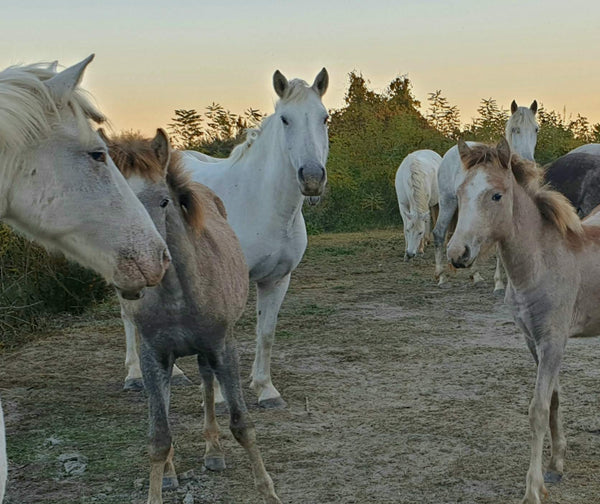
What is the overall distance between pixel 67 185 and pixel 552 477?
3203 millimetres

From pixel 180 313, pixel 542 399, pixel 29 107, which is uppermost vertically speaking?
pixel 29 107

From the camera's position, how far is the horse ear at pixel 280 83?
5021 mm

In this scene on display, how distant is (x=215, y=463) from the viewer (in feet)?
13.7

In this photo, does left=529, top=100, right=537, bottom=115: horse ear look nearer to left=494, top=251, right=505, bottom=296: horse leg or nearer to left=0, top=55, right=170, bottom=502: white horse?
left=494, top=251, right=505, bottom=296: horse leg

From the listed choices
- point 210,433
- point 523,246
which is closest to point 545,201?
point 523,246

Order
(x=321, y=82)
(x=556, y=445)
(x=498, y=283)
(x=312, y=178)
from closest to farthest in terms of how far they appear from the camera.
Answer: (x=556, y=445) → (x=312, y=178) → (x=321, y=82) → (x=498, y=283)

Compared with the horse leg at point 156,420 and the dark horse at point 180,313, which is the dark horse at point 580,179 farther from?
the horse leg at point 156,420

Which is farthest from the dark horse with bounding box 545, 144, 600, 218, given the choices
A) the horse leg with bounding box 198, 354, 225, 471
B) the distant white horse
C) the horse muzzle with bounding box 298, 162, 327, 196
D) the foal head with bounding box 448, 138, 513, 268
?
the horse leg with bounding box 198, 354, 225, 471

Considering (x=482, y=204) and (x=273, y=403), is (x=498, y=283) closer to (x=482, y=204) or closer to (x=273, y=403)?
(x=273, y=403)

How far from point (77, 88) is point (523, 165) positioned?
9.50ft

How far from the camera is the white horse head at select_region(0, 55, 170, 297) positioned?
151cm

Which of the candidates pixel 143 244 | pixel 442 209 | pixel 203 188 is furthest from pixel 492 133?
pixel 143 244

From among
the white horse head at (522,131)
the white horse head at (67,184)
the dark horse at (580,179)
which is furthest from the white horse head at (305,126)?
A: the white horse head at (522,131)

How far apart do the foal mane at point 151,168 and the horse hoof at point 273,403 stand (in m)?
1.96
